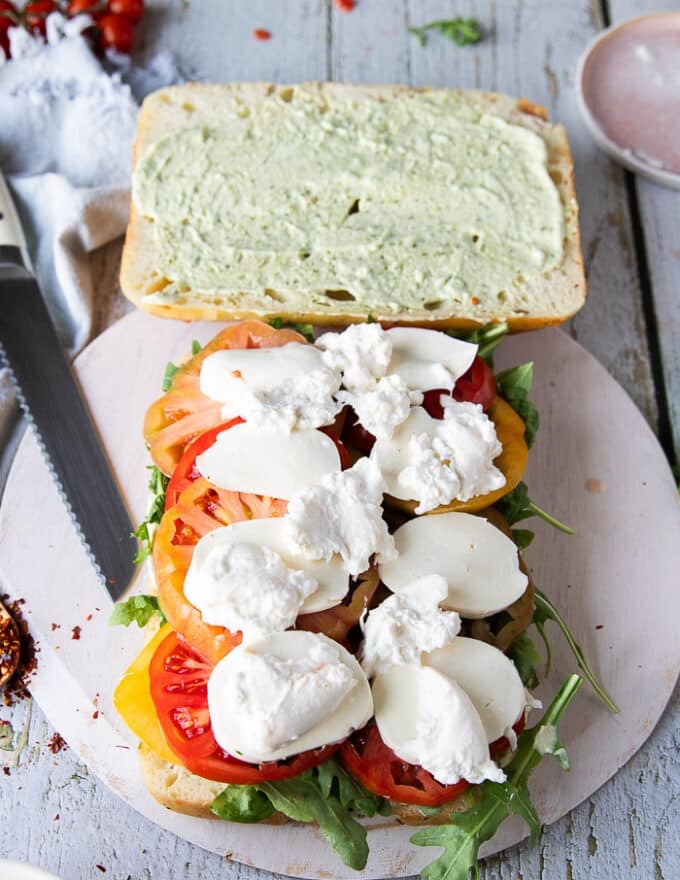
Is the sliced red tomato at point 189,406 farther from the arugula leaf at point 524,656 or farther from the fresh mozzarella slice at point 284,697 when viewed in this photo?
the arugula leaf at point 524,656

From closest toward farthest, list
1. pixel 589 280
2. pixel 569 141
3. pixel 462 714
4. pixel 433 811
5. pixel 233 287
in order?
pixel 462 714 < pixel 433 811 < pixel 233 287 < pixel 589 280 < pixel 569 141

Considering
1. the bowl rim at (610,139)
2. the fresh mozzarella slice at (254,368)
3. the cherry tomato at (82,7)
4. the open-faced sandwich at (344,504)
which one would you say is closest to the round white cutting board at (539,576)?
the open-faced sandwich at (344,504)

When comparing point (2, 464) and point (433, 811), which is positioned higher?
point (2, 464)

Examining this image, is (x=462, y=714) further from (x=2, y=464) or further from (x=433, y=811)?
(x=2, y=464)

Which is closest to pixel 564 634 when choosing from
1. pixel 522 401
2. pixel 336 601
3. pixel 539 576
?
pixel 539 576

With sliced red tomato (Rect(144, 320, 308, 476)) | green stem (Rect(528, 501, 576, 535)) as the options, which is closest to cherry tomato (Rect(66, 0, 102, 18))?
sliced red tomato (Rect(144, 320, 308, 476))

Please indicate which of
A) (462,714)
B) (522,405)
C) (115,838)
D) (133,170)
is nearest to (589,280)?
(522,405)
